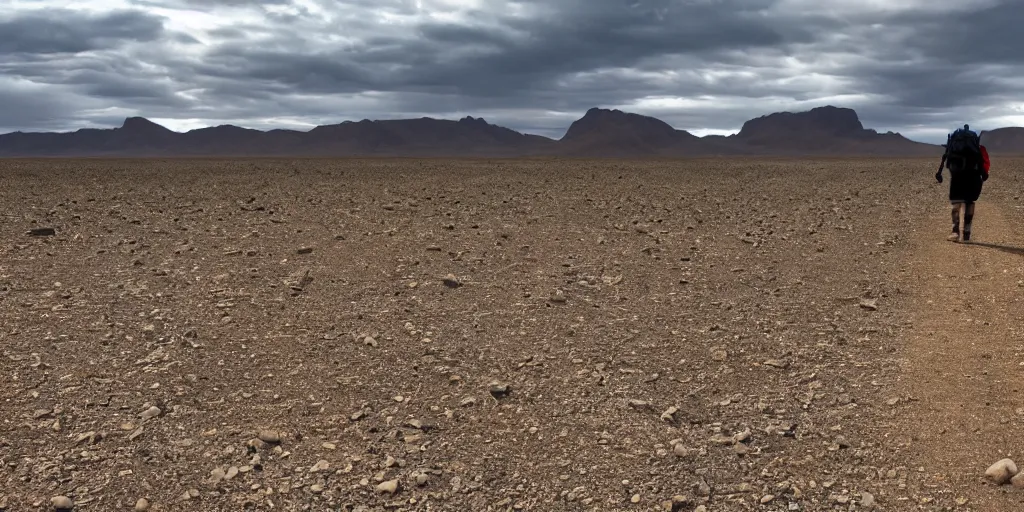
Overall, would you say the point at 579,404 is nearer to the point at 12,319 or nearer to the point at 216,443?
the point at 216,443

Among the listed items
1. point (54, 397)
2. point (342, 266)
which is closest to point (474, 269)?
point (342, 266)

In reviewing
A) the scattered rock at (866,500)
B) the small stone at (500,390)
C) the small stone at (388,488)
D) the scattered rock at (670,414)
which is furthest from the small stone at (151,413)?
the scattered rock at (866,500)

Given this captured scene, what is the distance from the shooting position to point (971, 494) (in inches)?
202

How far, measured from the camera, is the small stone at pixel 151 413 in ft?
20.5

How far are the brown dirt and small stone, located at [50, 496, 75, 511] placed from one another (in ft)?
0.16

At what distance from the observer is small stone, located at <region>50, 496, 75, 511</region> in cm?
511

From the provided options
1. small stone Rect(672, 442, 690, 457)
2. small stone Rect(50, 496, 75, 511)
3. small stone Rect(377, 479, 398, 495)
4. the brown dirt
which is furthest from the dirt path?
small stone Rect(50, 496, 75, 511)

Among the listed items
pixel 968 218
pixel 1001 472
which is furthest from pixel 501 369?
pixel 968 218

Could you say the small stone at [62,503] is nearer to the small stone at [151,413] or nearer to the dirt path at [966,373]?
the small stone at [151,413]

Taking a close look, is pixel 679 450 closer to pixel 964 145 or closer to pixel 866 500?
pixel 866 500

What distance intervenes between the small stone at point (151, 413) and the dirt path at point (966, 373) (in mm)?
4916

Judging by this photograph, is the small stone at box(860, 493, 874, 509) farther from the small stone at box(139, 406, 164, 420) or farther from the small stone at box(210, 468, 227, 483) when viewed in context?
the small stone at box(139, 406, 164, 420)

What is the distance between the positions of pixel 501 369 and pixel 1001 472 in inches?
139

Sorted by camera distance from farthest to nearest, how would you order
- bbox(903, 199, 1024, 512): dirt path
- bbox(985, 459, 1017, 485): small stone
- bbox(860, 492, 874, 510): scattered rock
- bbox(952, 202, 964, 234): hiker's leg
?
bbox(952, 202, 964, 234): hiker's leg < bbox(903, 199, 1024, 512): dirt path < bbox(985, 459, 1017, 485): small stone < bbox(860, 492, 874, 510): scattered rock
